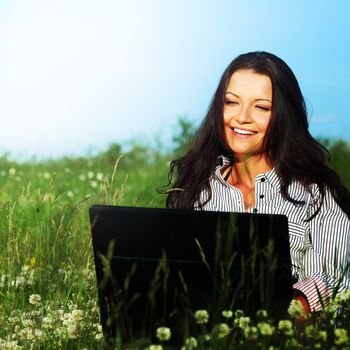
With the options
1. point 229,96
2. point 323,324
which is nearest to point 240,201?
point 229,96

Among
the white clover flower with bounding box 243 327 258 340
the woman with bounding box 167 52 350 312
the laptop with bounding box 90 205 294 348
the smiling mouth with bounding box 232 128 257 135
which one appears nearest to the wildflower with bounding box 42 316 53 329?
the laptop with bounding box 90 205 294 348

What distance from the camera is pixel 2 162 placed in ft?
37.2

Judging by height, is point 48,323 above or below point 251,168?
below

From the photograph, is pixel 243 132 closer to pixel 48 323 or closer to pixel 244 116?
pixel 244 116

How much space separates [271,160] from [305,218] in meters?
0.43

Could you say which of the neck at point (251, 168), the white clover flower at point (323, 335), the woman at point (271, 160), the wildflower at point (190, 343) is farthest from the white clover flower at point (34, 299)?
the white clover flower at point (323, 335)

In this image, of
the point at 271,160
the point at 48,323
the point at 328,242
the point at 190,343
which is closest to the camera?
the point at 190,343

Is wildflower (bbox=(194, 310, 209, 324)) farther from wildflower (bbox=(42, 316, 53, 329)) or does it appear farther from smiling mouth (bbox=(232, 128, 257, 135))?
smiling mouth (bbox=(232, 128, 257, 135))

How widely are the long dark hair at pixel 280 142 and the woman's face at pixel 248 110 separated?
37 millimetres

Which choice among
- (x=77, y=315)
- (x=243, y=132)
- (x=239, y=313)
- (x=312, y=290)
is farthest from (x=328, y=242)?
(x=77, y=315)

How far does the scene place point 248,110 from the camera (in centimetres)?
455

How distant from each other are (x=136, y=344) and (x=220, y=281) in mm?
432

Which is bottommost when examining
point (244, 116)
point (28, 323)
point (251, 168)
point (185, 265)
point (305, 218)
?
point (28, 323)

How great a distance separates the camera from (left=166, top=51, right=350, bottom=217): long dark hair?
181 inches
